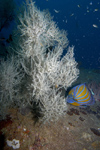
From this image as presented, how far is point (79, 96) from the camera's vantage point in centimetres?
362

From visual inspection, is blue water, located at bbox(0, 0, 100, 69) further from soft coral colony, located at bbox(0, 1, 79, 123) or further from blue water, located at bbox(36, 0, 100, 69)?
soft coral colony, located at bbox(0, 1, 79, 123)

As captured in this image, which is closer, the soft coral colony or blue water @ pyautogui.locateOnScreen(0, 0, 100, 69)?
the soft coral colony

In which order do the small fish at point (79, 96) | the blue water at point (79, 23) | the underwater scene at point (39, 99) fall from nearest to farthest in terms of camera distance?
the underwater scene at point (39, 99) → the small fish at point (79, 96) → the blue water at point (79, 23)

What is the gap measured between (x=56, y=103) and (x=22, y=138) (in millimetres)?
1393

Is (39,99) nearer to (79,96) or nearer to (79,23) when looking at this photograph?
(79,96)

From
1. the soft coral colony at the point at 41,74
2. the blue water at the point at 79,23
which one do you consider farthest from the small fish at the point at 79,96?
the blue water at the point at 79,23

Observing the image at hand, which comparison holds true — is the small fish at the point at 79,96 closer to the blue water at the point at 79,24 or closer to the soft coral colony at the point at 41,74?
→ the soft coral colony at the point at 41,74

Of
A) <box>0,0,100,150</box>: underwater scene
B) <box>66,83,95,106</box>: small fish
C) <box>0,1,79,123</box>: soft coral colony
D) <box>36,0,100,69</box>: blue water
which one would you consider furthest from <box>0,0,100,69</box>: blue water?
<box>0,1,79,123</box>: soft coral colony

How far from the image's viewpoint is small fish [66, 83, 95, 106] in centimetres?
362

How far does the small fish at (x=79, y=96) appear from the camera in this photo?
11.9ft

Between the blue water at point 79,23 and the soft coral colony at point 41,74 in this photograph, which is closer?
the soft coral colony at point 41,74

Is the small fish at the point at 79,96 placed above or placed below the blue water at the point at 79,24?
below

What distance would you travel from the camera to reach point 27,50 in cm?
321

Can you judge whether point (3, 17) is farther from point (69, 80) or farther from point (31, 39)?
point (69, 80)
